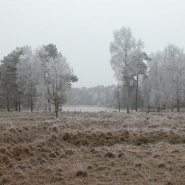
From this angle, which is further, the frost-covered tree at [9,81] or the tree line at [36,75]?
the frost-covered tree at [9,81]

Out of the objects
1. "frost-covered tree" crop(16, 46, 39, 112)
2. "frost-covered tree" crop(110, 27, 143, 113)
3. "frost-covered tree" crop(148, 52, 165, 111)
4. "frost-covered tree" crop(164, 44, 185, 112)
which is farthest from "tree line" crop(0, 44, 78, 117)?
→ "frost-covered tree" crop(164, 44, 185, 112)

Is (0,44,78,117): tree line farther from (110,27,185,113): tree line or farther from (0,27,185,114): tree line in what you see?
(110,27,185,113): tree line

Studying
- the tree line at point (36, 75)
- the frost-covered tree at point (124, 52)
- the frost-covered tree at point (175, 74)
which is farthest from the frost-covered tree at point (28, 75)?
the frost-covered tree at point (175, 74)

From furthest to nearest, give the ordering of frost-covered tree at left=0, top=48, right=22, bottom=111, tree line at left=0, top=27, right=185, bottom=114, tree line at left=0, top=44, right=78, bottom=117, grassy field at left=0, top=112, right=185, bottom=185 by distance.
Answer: frost-covered tree at left=0, top=48, right=22, bottom=111, tree line at left=0, top=27, right=185, bottom=114, tree line at left=0, top=44, right=78, bottom=117, grassy field at left=0, top=112, right=185, bottom=185

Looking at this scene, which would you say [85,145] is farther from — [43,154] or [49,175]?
[49,175]

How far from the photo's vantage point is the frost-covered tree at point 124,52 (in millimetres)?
30875

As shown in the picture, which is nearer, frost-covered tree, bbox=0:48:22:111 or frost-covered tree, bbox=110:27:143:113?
frost-covered tree, bbox=110:27:143:113

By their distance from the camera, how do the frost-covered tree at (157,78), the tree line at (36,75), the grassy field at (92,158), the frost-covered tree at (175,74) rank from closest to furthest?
the grassy field at (92,158) → the tree line at (36,75) → the frost-covered tree at (175,74) → the frost-covered tree at (157,78)

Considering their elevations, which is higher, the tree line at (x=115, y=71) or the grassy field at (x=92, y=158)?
the tree line at (x=115, y=71)

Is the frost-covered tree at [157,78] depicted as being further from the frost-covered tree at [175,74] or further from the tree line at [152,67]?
the frost-covered tree at [175,74]

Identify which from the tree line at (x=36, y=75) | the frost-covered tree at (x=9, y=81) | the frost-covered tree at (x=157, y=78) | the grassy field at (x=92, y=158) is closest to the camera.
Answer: the grassy field at (x=92, y=158)

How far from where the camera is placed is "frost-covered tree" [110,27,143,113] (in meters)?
30.9

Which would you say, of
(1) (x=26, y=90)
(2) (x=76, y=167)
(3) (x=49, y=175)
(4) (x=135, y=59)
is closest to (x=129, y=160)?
(2) (x=76, y=167)

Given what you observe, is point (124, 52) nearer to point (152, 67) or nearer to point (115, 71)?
point (115, 71)
